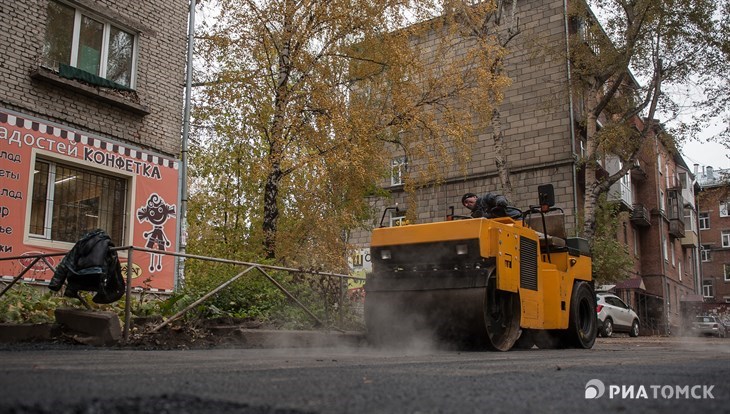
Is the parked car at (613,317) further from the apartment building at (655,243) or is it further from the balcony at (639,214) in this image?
the balcony at (639,214)

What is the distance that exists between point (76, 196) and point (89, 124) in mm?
1499

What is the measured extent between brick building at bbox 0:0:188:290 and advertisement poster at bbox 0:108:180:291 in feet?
0.07

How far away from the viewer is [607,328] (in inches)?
957

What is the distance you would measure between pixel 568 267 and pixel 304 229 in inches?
256

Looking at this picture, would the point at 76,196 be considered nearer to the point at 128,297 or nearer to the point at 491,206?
the point at 128,297

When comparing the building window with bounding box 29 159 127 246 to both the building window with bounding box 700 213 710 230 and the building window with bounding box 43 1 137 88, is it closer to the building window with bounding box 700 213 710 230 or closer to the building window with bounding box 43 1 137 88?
the building window with bounding box 43 1 137 88

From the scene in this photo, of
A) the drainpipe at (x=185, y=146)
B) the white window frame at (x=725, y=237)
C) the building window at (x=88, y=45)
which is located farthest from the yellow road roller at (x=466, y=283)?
the white window frame at (x=725, y=237)

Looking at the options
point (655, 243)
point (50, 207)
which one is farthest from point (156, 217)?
point (655, 243)

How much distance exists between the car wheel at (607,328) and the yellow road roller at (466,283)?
49.9 ft

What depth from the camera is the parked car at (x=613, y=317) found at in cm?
2406

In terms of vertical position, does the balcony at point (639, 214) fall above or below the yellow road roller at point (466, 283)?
above

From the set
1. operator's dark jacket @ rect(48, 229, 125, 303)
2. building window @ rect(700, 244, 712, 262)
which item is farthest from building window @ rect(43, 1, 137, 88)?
building window @ rect(700, 244, 712, 262)

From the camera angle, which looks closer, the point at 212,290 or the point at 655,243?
the point at 212,290

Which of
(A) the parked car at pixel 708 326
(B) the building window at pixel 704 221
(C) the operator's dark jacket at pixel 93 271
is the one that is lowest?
(A) the parked car at pixel 708 326
